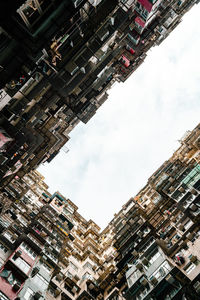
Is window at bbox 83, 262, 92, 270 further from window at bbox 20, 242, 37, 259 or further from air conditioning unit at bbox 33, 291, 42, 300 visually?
air conditioning unit at bbox 33, 291, 42, 300

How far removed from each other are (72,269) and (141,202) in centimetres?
1496

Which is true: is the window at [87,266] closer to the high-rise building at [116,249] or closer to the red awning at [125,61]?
the high-rise building at [116,249]

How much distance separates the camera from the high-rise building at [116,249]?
22.5 meters

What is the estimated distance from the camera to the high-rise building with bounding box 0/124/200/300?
73.8 feet

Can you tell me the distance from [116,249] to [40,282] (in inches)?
511

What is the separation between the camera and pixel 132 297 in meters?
23.6

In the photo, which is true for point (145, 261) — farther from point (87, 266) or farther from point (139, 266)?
point (87, 266)

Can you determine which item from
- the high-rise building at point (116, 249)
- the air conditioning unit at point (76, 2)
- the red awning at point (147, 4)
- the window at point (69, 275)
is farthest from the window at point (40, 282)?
the red awning at point (147, 4)

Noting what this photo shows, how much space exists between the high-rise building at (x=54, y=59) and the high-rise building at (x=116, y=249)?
618 cm

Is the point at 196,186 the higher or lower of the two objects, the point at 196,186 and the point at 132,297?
the higher

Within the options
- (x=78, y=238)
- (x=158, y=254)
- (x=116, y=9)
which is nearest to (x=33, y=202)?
(x=78, y=238)

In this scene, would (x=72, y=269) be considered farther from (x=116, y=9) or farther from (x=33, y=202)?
(x=116, y=9)

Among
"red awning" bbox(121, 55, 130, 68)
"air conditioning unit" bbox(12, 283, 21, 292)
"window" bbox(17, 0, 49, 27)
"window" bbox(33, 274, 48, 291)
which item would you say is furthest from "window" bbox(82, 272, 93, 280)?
"window" bbox(17, 0, 49, 27)

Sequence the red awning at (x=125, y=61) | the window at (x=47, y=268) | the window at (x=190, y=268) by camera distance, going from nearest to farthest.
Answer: the window at (x=190, y=268) < the window at (x=47, y=268) < the red awning at (x=125, y=61)
